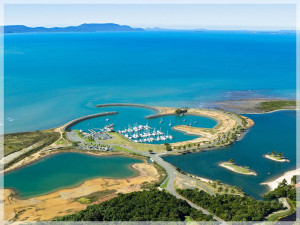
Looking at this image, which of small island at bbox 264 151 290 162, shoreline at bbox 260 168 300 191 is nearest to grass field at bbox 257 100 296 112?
small island at bbox 264 151 290 162

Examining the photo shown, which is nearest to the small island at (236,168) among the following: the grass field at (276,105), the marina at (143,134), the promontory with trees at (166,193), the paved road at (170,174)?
the promontory with trees at (166,193)

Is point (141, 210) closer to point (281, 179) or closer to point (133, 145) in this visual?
point (133, 145)

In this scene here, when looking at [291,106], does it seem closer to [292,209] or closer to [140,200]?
[292,209]

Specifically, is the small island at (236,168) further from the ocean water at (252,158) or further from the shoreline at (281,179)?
the shoreline at (281,179)

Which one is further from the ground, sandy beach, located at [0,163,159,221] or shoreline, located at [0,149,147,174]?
shoreline, located at [0,149,147,174]

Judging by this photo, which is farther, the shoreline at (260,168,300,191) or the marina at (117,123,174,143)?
the marina at (117,123,174,143)

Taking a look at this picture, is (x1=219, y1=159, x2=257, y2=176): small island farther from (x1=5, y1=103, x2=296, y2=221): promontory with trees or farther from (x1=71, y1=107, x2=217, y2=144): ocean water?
(x1=71, y1=107, x2=217, y2=144): ocean water
